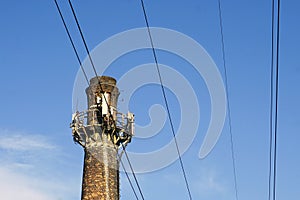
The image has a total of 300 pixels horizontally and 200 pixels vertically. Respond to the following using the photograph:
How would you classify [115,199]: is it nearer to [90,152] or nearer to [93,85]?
[90,152]

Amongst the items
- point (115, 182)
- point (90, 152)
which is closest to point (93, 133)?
point (90, 152)

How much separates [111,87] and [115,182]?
19.0ft

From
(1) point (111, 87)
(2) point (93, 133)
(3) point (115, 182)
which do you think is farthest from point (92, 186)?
(1) point (111, 87)

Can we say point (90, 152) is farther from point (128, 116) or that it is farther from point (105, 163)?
point (128, 116)

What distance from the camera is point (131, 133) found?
34000mm

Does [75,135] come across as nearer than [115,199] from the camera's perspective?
No

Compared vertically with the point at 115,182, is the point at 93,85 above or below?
above

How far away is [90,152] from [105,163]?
1287 millimetres

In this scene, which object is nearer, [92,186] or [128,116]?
[92,186]

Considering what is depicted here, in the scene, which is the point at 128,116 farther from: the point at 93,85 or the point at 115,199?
the point at 115,199

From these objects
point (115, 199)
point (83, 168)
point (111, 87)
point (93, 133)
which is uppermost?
point (111, 87)

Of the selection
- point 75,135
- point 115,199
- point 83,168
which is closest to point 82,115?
point 75,135

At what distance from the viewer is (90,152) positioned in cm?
3250

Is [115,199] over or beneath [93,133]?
beneath
